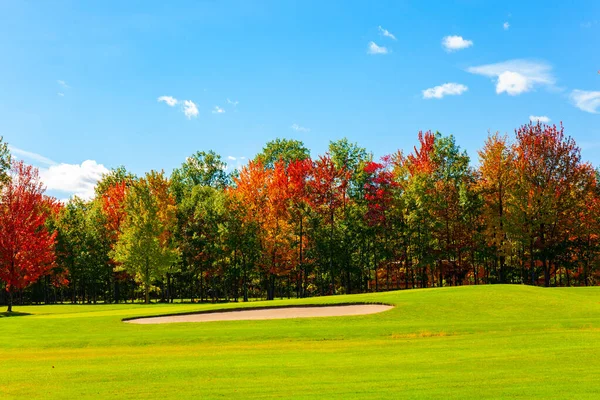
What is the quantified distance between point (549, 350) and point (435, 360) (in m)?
4.72

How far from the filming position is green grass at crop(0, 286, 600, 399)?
13.8m

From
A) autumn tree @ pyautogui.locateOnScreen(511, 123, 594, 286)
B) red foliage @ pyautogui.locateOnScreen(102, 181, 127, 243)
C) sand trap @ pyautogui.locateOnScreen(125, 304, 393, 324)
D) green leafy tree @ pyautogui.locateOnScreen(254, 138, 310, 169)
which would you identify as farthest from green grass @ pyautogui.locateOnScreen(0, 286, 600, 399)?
green leafy tree @ pyautogui.locateOnScreen(254, 138, 310, 169)

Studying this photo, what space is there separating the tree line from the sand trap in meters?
Result: 26.9

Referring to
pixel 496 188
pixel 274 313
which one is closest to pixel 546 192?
pixel 496 188

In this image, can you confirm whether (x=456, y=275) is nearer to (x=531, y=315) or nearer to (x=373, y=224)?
(x=373, y=224)

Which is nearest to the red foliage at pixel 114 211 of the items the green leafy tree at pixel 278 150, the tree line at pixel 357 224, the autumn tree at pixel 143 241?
the tree line at pixel 357 224

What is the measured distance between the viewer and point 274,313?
123ft

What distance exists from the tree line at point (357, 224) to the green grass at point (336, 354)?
89.2 ft

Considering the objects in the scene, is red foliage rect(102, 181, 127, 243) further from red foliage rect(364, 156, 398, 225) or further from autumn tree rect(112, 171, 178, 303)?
red foliage rect(364, 156, 398, 225)

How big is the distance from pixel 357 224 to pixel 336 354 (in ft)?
157

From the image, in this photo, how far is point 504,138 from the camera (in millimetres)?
65812

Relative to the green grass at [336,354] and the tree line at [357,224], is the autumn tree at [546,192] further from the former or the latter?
the green grass at [336,354]

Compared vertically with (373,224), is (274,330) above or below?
below

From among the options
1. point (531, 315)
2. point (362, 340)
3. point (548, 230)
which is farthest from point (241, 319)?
point (548, 230)
